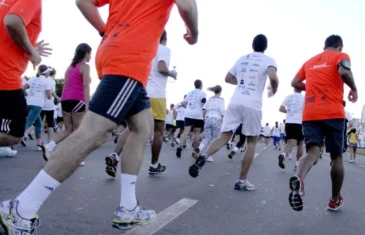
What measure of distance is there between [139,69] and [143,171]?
4032 millimetres

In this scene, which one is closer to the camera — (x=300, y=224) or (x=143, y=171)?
(x=300, y=224)

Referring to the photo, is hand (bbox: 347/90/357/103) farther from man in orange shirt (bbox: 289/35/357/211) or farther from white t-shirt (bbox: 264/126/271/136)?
white t-shirt (bbox: 264/126/271/136)

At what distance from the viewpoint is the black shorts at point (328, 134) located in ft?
14.5

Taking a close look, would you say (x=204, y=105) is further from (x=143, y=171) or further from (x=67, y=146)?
(x=67, y=146)

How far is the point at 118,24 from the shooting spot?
263cm

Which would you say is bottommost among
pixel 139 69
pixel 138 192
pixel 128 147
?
pixel 138 192

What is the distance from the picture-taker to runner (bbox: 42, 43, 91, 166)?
623 centimetres

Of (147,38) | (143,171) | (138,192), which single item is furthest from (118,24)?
(143,171)

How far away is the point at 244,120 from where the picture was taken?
18.2ft

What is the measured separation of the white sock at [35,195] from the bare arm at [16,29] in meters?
1.36

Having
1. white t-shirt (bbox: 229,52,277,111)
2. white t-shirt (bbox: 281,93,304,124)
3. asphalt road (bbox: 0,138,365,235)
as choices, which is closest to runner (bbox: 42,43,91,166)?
asphalt road (bbox: 0,138,365,235)

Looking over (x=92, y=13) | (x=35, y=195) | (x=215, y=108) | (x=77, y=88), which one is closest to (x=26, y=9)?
(x=92, y=13)

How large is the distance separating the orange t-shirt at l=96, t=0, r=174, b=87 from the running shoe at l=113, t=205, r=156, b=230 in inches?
35.6

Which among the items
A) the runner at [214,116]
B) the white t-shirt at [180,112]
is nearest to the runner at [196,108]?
the runner at [214,116]
